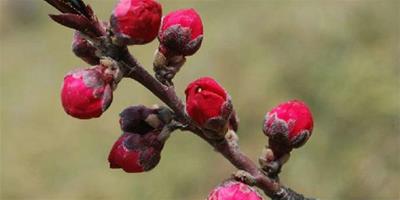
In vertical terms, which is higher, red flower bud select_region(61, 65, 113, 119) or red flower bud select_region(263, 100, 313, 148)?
red flower bud select_region(263, 100, 313, 148)

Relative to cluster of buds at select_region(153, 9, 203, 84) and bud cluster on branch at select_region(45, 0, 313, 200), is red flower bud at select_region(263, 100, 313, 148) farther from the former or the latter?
cluster of buds at select_region(153, 9, 203, 84)

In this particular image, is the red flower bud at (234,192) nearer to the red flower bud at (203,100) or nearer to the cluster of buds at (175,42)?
the red flower bud at (203,100)

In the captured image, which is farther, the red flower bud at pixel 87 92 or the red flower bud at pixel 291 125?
the red flower bud at pixel 291 125

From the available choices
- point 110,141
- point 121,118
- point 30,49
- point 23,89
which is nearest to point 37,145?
point 110,141

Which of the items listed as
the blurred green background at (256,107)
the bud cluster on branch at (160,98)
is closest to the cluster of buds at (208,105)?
the bud cluster on branch at (160,98)

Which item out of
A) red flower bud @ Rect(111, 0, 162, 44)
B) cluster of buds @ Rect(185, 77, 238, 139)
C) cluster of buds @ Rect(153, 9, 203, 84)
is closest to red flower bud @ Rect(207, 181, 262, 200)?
cluster of buds @ Rect(185, 77, 238, 139)

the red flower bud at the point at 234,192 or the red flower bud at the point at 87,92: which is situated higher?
the red flower bud at the point at 234,192

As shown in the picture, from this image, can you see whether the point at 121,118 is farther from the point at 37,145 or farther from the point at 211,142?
the point at 37,145

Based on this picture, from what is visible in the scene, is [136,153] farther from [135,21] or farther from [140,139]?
[135,21]
